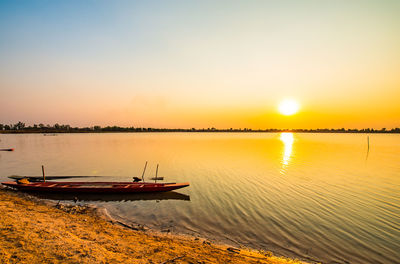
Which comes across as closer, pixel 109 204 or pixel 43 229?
pixel 43 229

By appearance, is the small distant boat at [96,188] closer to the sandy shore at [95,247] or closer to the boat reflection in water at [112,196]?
the boat reflection in water at [112,196]

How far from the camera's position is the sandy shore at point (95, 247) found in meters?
5.70

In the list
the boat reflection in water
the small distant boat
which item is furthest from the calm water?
the small distant boat

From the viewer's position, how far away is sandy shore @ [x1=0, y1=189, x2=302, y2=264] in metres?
5.70

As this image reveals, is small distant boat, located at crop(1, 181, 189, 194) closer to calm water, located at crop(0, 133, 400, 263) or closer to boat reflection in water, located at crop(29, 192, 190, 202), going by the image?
boat reflection in water, located at crop(29, 192, 190, 202)

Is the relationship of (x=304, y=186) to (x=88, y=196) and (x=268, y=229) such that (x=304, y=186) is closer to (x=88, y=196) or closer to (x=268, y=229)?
(x=268, y=229)

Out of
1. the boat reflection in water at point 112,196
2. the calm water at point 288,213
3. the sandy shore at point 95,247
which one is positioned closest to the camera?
the sandy shore at point 95,247

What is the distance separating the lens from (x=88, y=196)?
1620cm

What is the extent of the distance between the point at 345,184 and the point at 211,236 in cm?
1784

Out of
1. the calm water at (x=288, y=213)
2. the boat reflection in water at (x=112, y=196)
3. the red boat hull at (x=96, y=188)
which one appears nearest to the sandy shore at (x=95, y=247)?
the calm water at (x=288, y=213)

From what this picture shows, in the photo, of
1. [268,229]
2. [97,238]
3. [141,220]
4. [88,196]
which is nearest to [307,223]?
[268,229]

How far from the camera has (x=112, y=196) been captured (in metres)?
16.3

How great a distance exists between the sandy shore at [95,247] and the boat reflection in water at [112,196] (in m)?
6.53

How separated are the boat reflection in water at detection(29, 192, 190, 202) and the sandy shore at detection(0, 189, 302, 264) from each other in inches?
257
